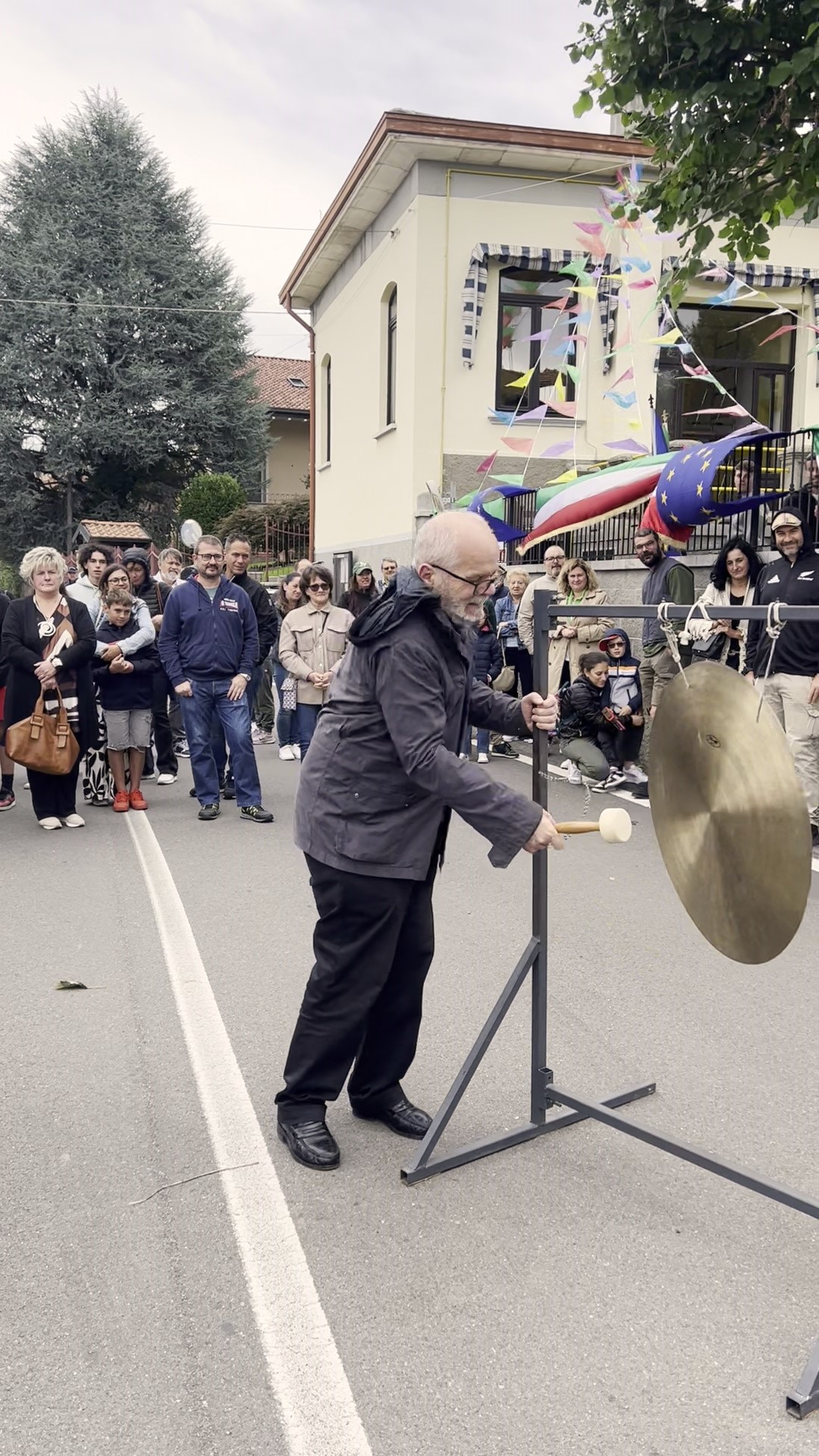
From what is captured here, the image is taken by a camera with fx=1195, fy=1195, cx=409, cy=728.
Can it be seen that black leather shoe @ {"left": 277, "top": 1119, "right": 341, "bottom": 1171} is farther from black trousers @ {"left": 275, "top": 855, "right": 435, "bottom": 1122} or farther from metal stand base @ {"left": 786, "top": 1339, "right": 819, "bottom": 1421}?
metal stand base @ {"left": 786, "top": 1339, "right": 819, "bottom": 1421}

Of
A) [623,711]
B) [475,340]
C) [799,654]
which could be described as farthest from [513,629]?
[475,340]

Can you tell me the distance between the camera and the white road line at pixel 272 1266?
2.35m

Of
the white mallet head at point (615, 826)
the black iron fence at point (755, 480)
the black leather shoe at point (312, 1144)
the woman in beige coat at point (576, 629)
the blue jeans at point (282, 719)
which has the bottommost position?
the black leather shoe at point (312, 1144)

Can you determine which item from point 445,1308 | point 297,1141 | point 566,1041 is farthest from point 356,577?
point 445,1308

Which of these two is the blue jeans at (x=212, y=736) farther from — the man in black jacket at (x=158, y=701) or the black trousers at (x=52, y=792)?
the man in black jacket at (x=158, y=701)

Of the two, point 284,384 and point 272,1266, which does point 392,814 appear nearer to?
point 272,1266

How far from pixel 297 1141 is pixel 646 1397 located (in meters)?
1.31

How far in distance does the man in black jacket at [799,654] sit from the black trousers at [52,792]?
4.67 metres

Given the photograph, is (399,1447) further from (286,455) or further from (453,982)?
(286,455)

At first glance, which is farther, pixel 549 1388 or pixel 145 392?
pixel 145 392

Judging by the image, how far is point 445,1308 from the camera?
271cm

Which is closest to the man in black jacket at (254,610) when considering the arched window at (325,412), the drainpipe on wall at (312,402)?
the arched window at (325,412)

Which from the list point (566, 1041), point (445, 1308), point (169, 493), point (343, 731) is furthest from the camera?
point (169, 493)

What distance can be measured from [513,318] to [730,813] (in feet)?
51.2
